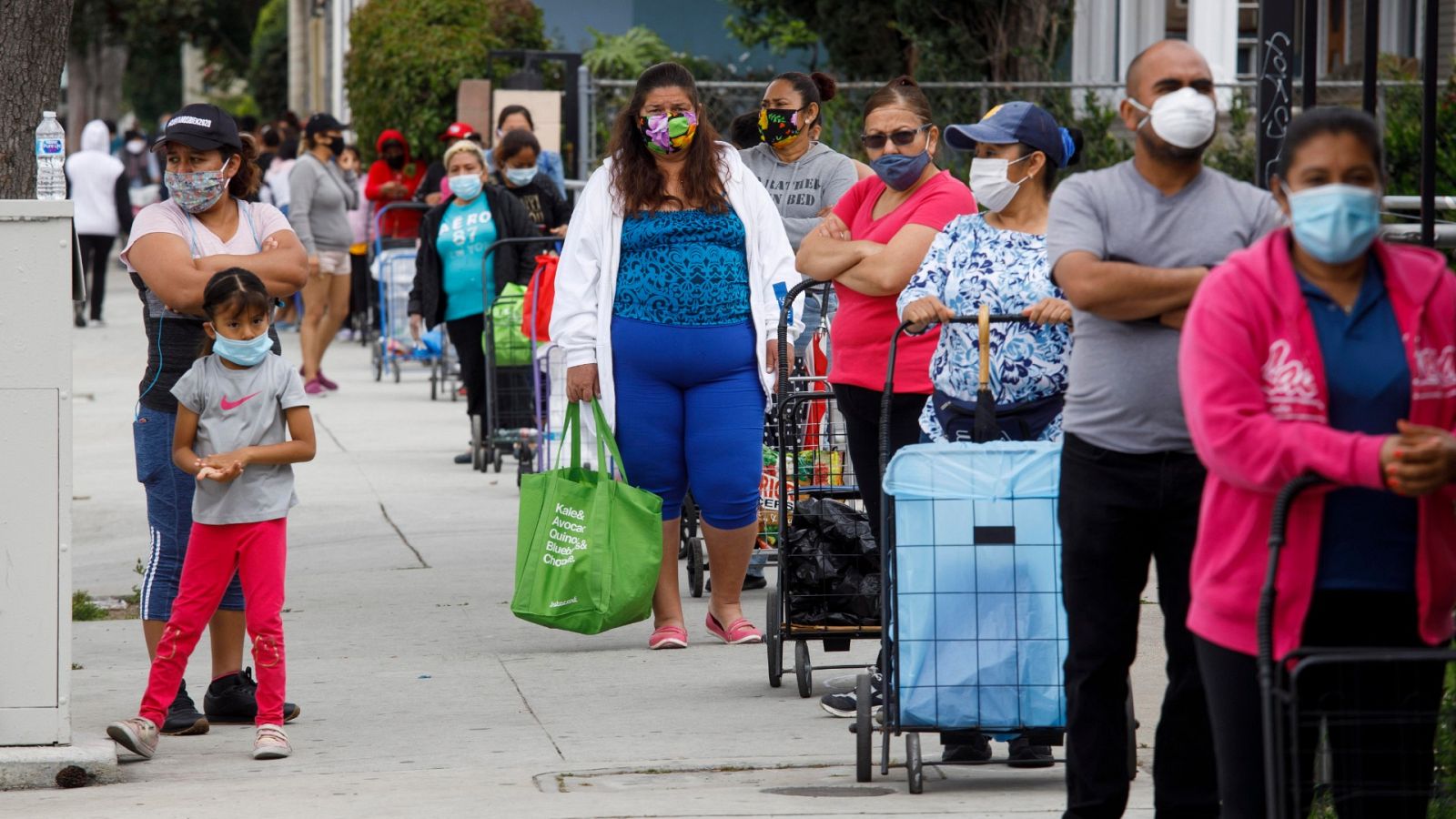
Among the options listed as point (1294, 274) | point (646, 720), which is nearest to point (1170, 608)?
point (1294, 274)

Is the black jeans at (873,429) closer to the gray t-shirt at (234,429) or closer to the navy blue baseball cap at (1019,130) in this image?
the navy blue baseball cap at (1019,130)

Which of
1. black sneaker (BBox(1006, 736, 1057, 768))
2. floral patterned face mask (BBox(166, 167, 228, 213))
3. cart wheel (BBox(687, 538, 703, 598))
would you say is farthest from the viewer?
cart wheel (BBox(687, 538, 703, 598))

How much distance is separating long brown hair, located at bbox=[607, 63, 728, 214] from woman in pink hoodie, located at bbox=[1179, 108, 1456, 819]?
12.4 feet

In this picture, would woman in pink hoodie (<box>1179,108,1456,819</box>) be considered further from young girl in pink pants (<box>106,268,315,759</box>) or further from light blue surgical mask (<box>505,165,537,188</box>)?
light blue surgical mask (<box>505,165,537,188</box>)

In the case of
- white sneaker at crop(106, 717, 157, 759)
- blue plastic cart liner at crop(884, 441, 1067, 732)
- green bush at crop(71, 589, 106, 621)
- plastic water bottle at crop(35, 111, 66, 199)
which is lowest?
green bush at crop(71, 589, 106, 621)

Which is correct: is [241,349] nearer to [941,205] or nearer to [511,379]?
[941,205]

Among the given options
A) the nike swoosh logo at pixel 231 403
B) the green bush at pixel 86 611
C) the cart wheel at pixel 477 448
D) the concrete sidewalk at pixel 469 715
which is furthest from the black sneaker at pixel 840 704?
the cart wheel at pixel 477 448

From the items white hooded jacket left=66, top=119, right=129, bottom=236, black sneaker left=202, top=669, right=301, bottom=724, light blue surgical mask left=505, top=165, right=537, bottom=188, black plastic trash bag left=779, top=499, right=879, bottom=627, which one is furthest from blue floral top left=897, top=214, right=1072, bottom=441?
white hooded jacket left=66, top=119, right=129, bottom=236

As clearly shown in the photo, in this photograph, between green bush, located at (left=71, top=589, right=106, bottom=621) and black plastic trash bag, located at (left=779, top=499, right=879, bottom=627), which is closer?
black plastic trash bag, located at (left=779, top=499, right=879, bottom=627)

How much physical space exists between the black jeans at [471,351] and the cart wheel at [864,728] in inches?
265

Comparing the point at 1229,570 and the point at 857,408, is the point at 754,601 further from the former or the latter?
the point at 1229,570

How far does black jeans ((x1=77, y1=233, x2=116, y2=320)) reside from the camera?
76.5ft

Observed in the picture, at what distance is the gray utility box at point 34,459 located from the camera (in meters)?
5.54

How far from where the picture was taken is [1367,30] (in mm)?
5523
